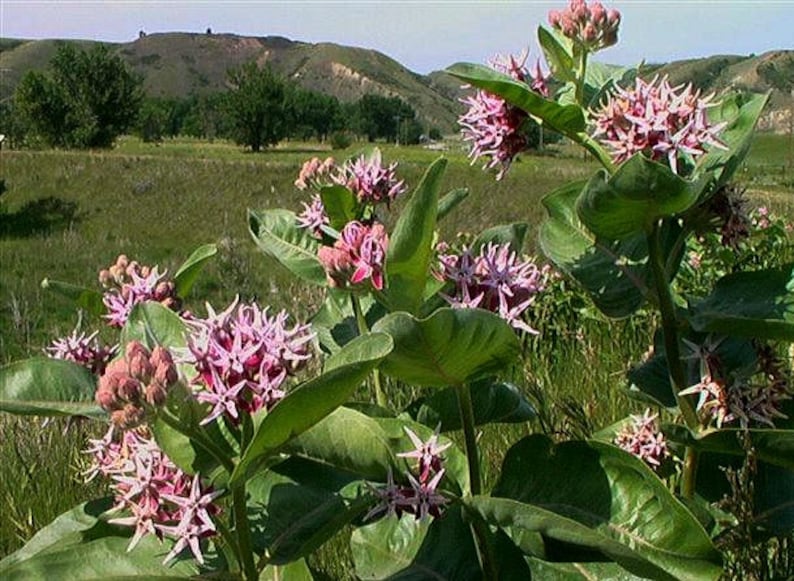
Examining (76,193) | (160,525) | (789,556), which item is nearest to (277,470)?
(160,525)

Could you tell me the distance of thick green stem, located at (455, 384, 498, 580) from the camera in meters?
1.37

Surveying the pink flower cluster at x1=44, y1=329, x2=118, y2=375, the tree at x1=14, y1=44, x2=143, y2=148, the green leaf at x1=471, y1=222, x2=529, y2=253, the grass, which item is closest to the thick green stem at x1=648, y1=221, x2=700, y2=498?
the green leaf at x1=471, y1=222, x2=529, y2=253

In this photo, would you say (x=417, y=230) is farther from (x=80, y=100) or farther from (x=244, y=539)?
(x=80, y=100)

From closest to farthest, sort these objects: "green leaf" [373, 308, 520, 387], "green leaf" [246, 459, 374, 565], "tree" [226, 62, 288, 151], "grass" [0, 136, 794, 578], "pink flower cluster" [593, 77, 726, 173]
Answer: "green leaf" [373, 308, 520, 387]
"green leaf" [246, 459, 374, 565]
"pink flower cluster" [593, 77, 726, 173]
"grass" [0, 136, 794, 578]
"tree" [226, 62, 288, 151]

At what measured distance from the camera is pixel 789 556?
1935mm

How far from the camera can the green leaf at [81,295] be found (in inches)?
68.9

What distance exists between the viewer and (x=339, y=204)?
1750 mm

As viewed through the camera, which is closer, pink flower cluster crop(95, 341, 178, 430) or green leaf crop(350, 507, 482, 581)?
pink flower cluster crop(95, 341, 178, 430)

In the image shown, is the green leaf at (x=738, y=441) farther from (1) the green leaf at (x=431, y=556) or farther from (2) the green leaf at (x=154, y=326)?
(2) the green leaf at (x=154, y=326)

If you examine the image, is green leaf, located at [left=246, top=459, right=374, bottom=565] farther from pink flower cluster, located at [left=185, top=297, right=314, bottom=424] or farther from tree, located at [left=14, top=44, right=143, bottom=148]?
tree, located at [left=14, top=44, right=143, bottom=148]

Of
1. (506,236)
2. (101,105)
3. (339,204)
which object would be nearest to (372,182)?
(339,204)

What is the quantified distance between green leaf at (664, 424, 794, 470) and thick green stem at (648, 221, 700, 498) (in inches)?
3.5

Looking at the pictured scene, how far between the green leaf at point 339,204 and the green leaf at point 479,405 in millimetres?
397

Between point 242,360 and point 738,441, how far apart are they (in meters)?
0.77
